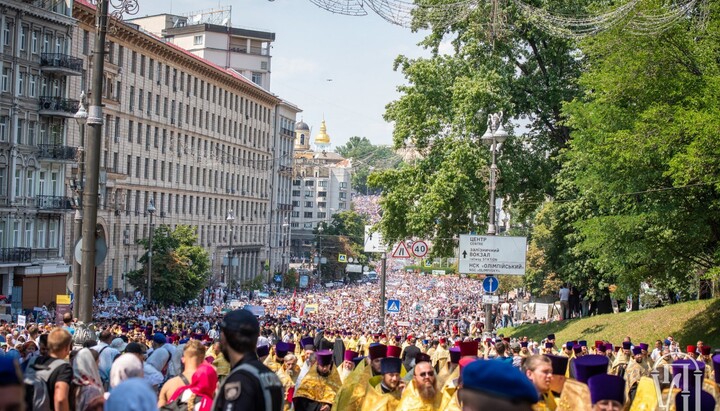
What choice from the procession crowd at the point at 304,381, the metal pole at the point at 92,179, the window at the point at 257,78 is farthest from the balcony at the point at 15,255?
the window at the point at 257,78

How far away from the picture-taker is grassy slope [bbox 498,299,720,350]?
34312mm

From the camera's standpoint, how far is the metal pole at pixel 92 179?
539 inches

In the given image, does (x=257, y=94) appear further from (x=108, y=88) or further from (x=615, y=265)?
(x=615, y=265)

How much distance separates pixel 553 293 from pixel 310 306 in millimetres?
20467

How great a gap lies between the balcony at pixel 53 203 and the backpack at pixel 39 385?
168ft

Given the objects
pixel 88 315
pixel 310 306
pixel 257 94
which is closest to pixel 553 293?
pixel 310 306

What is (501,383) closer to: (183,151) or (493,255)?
(493,255)

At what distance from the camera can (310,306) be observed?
5722cm

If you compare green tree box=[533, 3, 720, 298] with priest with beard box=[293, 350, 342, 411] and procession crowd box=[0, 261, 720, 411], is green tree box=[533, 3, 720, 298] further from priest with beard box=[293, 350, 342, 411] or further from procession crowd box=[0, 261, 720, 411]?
priest with beard box=[293, 350, 342, 411]

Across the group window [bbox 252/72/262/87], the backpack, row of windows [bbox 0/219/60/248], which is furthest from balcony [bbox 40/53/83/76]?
window [bbox 252/72/262/87]

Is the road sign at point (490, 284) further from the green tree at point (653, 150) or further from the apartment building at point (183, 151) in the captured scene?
the apartment building at point (183, 151)

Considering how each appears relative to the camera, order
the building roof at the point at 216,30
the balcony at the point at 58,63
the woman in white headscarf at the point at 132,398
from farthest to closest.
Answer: the building roof at the point at 216,30, the balcony at the point at 58,63, the woman in white headscarf at the point at 132,398

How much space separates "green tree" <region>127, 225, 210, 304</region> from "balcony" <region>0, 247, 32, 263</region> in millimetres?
11641

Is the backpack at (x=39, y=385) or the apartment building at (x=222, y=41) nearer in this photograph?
the backpack at (x=39, y=385)
